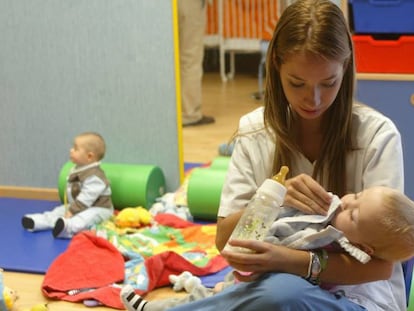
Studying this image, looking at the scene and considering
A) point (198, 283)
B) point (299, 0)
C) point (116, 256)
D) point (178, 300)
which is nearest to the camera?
point (299, 0)

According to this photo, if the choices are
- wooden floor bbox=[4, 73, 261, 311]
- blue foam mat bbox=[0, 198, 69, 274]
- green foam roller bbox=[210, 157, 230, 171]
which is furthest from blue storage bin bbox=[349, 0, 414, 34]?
blue foam mat bbox=[0, 198, 69, 274]

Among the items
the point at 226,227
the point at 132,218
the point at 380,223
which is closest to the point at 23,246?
the point at 132,218

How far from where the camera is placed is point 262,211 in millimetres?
1464

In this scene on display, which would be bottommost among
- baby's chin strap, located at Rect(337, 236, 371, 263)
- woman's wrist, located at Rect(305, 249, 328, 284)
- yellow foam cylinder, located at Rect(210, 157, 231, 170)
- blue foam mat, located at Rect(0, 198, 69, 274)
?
blue foam mat, located at Rect(0, 198, 69, 274)

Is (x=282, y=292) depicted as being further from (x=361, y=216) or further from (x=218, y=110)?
(x=218, y=110)

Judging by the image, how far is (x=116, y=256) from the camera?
260cm

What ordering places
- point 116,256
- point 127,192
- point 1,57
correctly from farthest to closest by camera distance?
point 1,57, point 127,192, point 116,256

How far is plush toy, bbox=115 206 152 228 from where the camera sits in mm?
2943

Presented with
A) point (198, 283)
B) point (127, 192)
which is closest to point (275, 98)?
point (198, 283)

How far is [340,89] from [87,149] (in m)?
1.66

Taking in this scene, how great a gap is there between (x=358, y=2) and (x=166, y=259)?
1.24 metres

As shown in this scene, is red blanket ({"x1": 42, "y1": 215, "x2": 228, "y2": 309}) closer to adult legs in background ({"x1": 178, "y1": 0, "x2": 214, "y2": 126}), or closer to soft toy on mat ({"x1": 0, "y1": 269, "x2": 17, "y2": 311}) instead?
soft toy on mat ({"x1": 0, "y1": 269, "x2": 17, "y2": 311})

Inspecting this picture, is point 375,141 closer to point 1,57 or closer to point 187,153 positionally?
point 187,153

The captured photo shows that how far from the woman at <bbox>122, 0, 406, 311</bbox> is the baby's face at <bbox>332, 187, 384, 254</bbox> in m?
0.04
